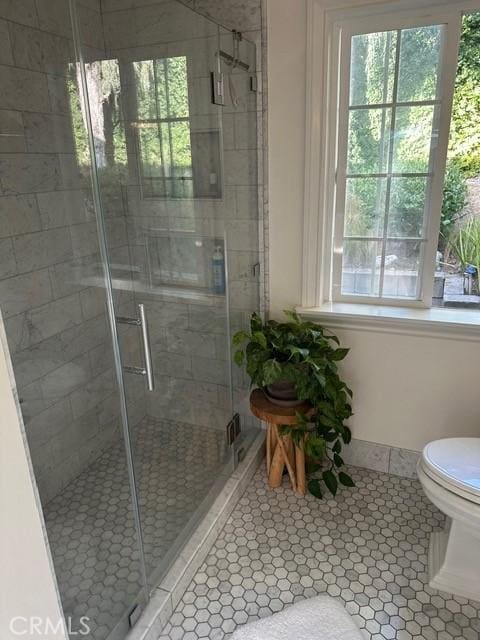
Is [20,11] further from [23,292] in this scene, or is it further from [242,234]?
[242,234]

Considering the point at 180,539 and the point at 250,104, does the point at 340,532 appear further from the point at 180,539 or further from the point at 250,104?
the point at 250,104

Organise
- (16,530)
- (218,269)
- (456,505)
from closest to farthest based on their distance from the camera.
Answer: (16,530) → (456,505) → (218,269)

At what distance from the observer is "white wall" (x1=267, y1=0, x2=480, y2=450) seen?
1.85m

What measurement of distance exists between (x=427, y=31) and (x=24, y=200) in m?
1.71

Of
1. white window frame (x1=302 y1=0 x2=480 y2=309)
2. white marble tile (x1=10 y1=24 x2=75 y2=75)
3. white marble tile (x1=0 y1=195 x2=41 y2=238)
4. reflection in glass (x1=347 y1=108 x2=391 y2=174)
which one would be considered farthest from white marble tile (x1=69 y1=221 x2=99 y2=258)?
reflection in glass (x1=347 y1=108 x2=391 y2=174)

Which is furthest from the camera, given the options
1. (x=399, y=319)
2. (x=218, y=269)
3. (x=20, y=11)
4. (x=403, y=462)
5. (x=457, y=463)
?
(x=403, y=462)

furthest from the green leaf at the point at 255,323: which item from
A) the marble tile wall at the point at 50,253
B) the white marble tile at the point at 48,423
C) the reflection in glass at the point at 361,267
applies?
the white marble tile at the point at 48,423

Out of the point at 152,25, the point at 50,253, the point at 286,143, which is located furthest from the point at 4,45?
the point at 286,143

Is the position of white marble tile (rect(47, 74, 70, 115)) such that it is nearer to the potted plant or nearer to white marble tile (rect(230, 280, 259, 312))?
white marble tile (rect(230, 280, 259, 312))

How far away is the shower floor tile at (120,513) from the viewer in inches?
53.8

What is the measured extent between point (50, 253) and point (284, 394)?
46.2 inches

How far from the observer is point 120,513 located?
1.56 metres

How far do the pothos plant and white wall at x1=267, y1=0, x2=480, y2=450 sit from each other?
0.15 m

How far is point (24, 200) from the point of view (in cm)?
173
